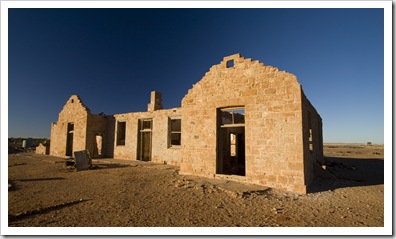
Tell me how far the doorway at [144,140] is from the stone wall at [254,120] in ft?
19.7

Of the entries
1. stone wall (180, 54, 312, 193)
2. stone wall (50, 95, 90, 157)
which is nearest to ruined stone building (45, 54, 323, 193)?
stone wall (180, 54, 312, 193)

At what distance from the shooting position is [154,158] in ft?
41.7

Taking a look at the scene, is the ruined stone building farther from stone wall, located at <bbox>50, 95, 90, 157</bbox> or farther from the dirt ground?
stone wall, located at <bbox>50, 95, 90, 157</bbox>

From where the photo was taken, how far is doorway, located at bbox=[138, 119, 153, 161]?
13789 millimetres

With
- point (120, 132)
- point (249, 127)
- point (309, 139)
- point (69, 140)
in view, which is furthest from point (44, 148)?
point (309, 139)

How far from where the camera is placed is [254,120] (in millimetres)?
6887

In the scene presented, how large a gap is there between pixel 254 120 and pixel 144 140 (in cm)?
956

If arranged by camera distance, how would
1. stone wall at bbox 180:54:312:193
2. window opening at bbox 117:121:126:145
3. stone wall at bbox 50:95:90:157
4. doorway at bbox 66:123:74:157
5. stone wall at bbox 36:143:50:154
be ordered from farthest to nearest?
stone wall at bbox 36:143:50:154, doorway at bbox 66:123:74:157, stone wall at bbox 50:95:90:157, window opening at bbox 117:121:126:145, stone wall at bbox 180:54:312:193

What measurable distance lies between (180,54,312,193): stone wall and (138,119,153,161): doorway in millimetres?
6016

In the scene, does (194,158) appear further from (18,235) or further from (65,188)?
(18,235)

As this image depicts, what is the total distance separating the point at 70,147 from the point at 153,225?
17037mm

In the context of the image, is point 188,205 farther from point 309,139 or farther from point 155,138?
point 155,138

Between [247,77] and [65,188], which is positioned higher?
[247,77]

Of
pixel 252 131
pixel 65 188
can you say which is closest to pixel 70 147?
pixel 65 188
